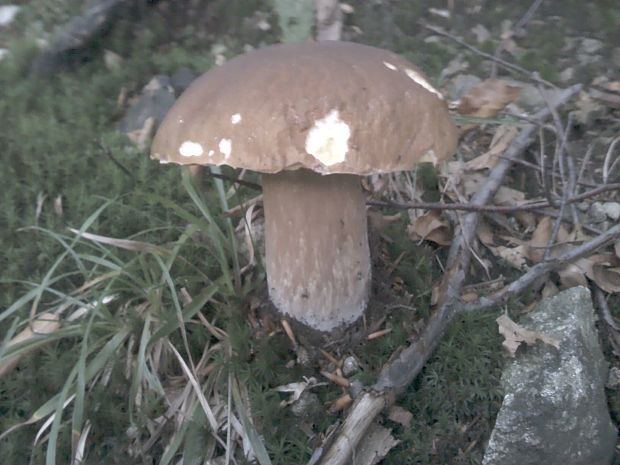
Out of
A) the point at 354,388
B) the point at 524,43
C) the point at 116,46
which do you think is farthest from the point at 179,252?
the point at 524,43

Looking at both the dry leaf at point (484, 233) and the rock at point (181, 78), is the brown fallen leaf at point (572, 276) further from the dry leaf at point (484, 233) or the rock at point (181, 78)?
the rock at point (181, 78)

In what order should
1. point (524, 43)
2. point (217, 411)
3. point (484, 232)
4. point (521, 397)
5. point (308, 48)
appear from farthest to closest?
point (524, 43)
point (484, 232)
point (217, 411)
point (521, 397)
point (308, 48)

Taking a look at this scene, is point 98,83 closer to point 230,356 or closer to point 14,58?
point 14,58

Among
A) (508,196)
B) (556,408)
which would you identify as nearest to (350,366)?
(556,408)

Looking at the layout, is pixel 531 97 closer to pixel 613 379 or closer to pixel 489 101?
pixel 489 101

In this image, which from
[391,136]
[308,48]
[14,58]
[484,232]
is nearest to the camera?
[391,136]

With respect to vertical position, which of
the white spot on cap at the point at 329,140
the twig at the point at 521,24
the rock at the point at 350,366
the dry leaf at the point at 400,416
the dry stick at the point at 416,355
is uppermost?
the white spot on cap at the point at 329,140

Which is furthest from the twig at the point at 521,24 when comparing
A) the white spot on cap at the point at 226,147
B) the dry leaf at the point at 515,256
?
the white spot on cap at the point at 226,147
